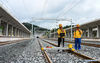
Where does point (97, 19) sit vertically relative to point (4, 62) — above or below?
above

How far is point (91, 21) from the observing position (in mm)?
39281

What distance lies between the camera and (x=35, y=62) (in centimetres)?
549

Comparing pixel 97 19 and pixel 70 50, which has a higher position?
pixel 97 19

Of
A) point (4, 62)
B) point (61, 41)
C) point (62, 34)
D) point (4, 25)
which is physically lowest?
point (4, 62)

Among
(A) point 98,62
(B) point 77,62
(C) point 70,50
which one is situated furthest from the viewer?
(C) point 70,50

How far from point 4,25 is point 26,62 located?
31.7m

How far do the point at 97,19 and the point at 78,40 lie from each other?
2950 cm

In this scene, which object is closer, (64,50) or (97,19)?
(64,50)

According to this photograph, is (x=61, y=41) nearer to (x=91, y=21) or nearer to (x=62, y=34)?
(x=62, y=34)

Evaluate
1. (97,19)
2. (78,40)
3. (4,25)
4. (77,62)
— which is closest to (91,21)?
(97,19)

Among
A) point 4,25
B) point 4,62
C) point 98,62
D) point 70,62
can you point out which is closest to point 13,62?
point 4,62

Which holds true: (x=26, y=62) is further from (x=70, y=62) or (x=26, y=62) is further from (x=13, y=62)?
(x=70, y=62)

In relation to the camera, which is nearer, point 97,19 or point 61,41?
point 61,41

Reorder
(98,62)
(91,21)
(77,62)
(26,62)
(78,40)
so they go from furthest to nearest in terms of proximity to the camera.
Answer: (91,21)
(78,40)
(26,62)
(77,62)
(98,62)
